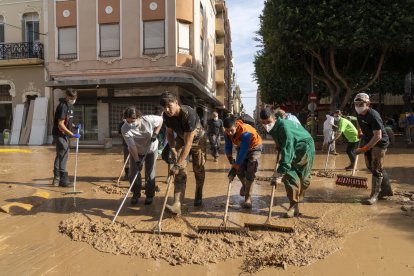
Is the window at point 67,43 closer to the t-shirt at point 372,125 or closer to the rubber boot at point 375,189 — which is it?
the t-shirt at point 372,125

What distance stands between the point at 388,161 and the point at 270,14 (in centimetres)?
894

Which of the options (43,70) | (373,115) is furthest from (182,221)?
(43,70)

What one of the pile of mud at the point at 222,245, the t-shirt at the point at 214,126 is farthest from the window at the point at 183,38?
the pile of mud at the point at 222,245

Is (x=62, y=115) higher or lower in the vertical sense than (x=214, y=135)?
higher

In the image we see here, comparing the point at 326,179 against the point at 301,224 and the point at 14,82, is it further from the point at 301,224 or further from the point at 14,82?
the point at 14,82

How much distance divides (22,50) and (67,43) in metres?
2.76

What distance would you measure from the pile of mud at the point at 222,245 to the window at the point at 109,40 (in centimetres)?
1761

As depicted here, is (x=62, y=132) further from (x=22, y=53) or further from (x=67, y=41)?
(x=22, y=53)

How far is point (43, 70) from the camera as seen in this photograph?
2222 cm

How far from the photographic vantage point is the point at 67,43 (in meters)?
21.7

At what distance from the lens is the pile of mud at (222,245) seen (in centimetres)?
385

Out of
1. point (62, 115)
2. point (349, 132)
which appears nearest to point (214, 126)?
point (349, 132)

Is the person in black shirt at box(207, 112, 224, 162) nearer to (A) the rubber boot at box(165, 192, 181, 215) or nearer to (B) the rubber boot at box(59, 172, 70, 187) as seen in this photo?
(B) the rubber boot at box(59, 172, 70, 187)

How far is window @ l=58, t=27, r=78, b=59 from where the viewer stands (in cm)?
2162
